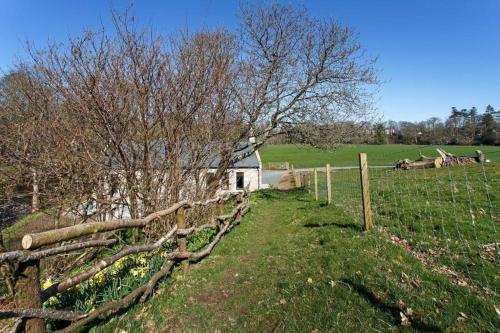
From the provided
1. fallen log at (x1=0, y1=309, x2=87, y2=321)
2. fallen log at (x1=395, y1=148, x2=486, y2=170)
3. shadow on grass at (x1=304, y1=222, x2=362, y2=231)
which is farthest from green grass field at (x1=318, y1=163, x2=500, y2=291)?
fallen log at (x1=395, y1=148, x2=486, y2=170)

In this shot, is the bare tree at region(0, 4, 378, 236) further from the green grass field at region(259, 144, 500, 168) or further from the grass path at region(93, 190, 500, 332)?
the green grass field at region(259, 144, 500, 168)

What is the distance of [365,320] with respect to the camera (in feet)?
11.3

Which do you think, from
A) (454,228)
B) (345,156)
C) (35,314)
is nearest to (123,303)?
(35,314)

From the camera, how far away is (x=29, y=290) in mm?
2502

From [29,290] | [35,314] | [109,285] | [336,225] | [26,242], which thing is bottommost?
[336,225]

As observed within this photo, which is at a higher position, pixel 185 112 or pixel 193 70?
pixel 193 70

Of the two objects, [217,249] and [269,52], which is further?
[269,52]

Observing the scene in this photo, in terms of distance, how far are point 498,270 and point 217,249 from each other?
507 centimetres

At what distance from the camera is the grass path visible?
345 cm

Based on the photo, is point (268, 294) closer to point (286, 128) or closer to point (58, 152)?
point (58, 152)

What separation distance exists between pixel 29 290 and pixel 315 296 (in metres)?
3.16

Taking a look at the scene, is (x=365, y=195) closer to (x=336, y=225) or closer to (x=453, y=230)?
(x=336, y=225)

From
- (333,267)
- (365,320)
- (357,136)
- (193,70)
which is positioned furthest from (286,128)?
(365,320)

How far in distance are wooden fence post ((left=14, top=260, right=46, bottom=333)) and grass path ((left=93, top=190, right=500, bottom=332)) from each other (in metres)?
1.10
